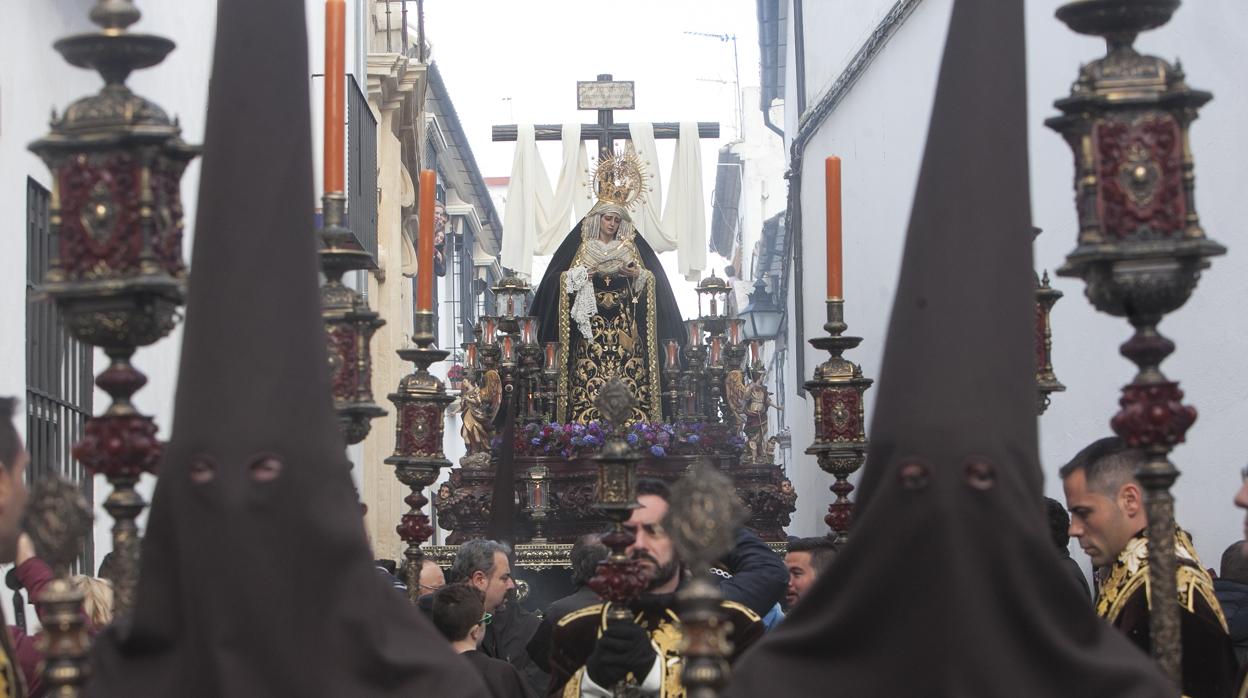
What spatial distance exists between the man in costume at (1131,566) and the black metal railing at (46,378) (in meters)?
4.68

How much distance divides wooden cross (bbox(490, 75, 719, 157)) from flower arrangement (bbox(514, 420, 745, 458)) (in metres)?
3.92

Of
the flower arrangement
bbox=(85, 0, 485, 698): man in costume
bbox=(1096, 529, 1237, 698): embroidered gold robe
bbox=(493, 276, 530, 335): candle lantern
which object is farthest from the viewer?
bbox=(493, 276, 530, 335): candle lantern

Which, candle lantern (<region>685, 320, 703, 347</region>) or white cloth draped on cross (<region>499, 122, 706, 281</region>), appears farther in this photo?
white cloth draped on cross (<region>499, 122, 706, 281</region>)

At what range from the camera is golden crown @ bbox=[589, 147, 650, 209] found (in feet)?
55.1

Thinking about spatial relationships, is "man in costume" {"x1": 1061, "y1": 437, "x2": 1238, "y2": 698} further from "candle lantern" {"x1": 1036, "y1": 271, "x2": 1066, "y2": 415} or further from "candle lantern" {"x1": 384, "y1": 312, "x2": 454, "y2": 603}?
"candle lantern" {"x1": 384, "y1": 312, "x2": 454, "y2": 603}

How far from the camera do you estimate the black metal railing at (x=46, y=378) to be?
802 cm

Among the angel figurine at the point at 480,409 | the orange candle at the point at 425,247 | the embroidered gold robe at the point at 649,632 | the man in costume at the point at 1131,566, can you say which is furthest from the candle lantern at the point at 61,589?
the angel figurine at the point at 480,409

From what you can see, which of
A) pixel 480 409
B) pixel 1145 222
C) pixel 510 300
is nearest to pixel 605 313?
pixel 510 300

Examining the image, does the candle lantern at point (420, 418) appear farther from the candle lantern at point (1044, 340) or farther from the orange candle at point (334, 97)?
the candle lantern at point (1044, 340)

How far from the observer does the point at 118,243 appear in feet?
12.1

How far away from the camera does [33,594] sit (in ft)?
14.0

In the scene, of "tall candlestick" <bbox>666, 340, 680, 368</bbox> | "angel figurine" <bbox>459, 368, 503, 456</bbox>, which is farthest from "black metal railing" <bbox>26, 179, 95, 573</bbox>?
"tall candlestick" <bbox>666, 340, 680, 368</bbox>

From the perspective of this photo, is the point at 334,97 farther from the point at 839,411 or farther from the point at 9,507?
the point at 839,411

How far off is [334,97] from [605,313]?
11071mm
